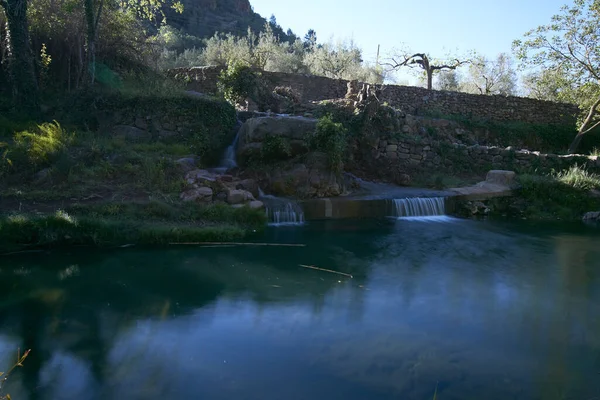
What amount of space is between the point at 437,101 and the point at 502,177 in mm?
8195

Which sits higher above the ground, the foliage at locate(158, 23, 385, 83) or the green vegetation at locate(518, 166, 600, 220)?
the foliage at locate(158, 23, 385, 83)

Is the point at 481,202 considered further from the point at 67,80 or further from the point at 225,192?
the point at 67,80

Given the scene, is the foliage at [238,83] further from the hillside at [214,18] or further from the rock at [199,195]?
the hillside at [214,18]

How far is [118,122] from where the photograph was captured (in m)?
14.6

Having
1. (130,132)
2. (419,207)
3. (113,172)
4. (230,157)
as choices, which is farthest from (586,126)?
(113,172)

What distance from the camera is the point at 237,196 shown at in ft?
36.8

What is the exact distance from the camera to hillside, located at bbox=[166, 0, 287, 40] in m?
45.3

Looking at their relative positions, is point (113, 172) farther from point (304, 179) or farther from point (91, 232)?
point (304, 179)

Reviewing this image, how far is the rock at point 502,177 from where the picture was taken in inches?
593

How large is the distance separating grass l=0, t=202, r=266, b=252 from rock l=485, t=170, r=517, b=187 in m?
8.47

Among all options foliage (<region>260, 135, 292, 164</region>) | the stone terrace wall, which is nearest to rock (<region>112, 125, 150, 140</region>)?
foliage (<region>260, 135, 292, 164</region>)

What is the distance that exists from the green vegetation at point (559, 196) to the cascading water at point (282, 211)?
7.26m

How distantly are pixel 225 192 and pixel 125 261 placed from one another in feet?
11.4

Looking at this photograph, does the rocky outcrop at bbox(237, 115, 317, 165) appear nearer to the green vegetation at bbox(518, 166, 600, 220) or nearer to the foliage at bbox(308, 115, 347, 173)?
the foliage at bbox(308, 115, 347, 173)
